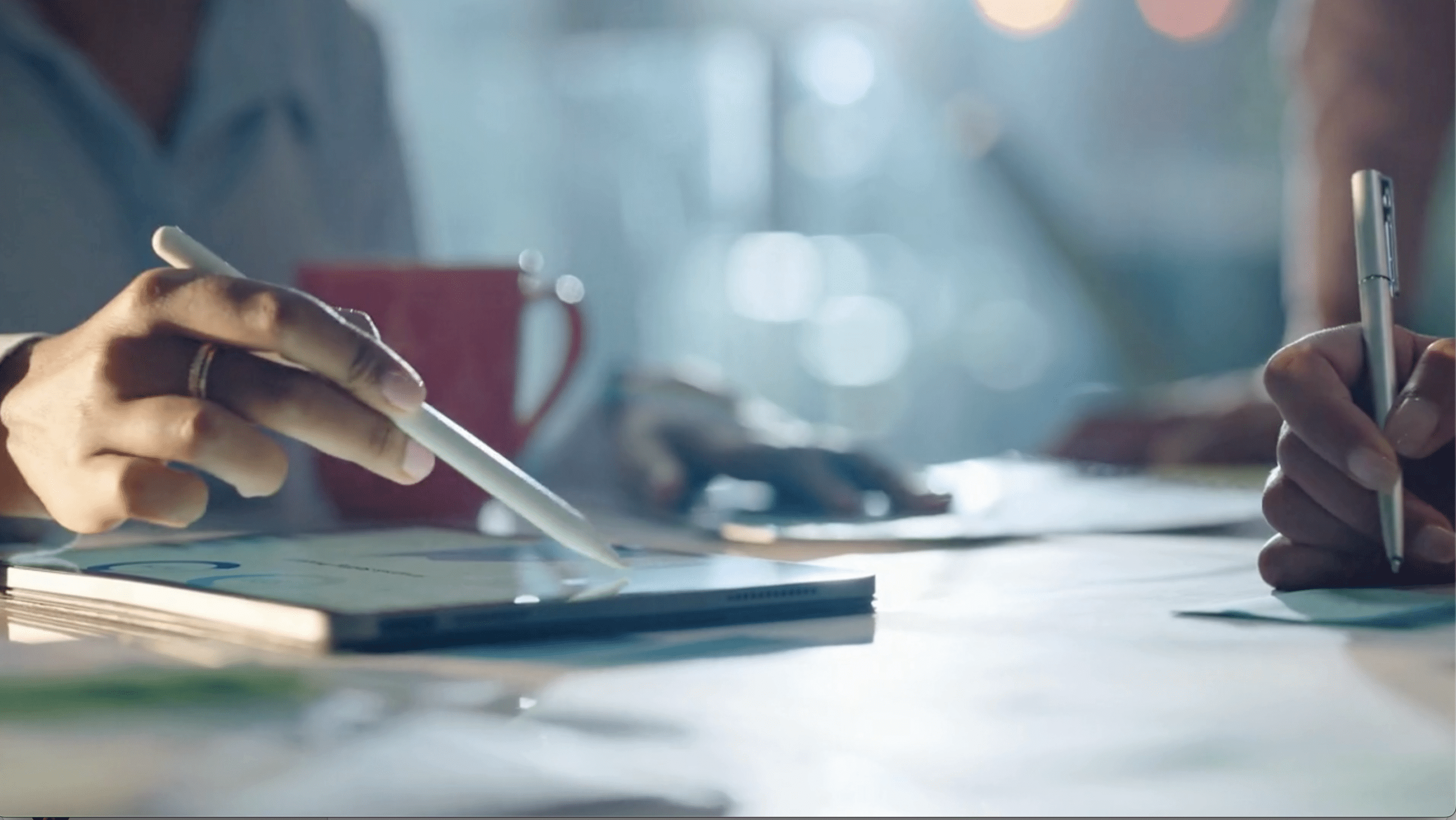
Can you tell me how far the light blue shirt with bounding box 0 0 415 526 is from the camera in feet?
3.68

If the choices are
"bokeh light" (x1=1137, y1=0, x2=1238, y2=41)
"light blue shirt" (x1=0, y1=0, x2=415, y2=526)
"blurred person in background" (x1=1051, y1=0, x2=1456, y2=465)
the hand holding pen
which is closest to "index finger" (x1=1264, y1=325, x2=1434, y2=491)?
the hand holding pen

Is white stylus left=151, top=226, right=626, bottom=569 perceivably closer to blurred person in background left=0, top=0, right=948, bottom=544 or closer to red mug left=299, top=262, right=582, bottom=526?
blurred person in background left=0, top=0, right=948, bottom=544

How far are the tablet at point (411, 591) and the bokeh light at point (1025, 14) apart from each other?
399cm

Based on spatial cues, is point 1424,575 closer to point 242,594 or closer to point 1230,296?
point 242,594

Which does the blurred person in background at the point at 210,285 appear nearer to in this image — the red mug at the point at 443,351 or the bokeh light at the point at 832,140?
the red mug at the point at 443,351

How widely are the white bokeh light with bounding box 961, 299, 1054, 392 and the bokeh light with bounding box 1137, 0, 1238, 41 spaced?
2.85ft

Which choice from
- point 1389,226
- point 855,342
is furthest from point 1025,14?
point 1389,226

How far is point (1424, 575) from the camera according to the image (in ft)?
1.87

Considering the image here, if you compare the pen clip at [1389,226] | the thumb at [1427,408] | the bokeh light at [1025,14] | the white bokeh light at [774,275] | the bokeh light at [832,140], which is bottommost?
the thumb at [1427,408]

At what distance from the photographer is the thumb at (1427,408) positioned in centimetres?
55

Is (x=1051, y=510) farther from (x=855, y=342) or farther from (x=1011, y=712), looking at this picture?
(x=855, y=342)

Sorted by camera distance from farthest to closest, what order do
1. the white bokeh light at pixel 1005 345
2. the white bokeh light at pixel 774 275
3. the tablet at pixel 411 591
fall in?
the white bokeh light at pixel 1005 345, the white bokeh light at pixel 774 275, the tablet at pixel 411 591

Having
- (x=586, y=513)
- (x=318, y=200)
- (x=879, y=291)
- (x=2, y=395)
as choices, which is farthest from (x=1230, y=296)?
(x=2, y=395)

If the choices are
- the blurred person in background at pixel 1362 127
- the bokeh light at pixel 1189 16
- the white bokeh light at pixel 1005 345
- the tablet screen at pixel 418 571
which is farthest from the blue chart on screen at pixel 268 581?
the bokeh light at pixel 1189 16
